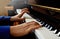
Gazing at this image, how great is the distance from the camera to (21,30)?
1000 millimetres

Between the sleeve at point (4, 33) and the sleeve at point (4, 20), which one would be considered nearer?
the sleeve at point (4, 33)

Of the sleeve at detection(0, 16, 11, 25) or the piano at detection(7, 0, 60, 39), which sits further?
the sleeve at detection(0, 16, 11, 25)

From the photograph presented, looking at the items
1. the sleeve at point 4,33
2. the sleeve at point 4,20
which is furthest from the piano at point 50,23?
the sleeve at point 4,20

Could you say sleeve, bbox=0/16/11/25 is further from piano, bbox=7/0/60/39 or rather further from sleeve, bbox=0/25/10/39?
sleeve, bbox=0/25/10/39

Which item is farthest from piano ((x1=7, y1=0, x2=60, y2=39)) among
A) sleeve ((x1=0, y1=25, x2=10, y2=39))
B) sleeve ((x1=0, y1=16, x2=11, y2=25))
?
sleeve ((x1=0, y1=16, x2=11, y2=25))

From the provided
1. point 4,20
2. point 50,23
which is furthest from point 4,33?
point 4,20

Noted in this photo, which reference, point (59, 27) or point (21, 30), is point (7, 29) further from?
point (59, 27)

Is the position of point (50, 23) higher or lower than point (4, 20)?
higher

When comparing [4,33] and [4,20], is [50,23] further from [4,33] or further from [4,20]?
[4,20]

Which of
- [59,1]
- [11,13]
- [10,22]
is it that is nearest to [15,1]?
[11,13]

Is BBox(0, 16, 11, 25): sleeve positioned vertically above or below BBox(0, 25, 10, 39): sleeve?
below

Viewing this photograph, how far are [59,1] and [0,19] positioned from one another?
3.05ft

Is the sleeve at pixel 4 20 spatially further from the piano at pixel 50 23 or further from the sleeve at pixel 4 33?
the sleeve at pixel 4 33

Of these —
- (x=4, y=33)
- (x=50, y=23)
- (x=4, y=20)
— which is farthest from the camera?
(x=4, y=20)
